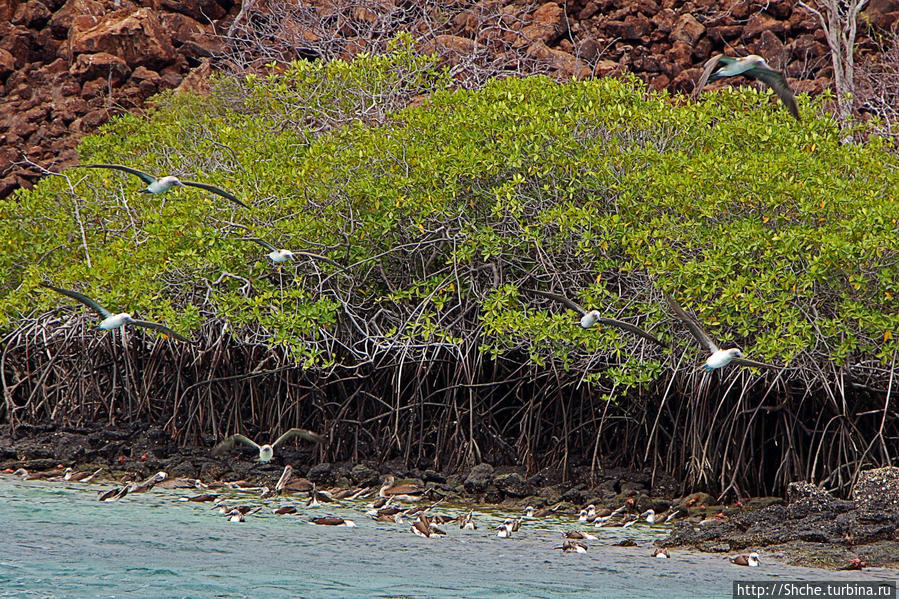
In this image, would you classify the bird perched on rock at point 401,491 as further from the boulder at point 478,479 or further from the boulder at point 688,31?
the boulder at point 688,31

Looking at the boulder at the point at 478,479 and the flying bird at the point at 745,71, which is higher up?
the flying bird at the point at 745,71

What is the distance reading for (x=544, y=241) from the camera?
44.5 ft

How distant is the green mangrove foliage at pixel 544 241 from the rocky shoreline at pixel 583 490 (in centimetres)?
134

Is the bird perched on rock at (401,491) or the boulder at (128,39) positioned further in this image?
the boulder at (128,39)

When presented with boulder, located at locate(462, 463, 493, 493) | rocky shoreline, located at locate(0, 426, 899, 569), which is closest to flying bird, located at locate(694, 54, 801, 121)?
rocky shoreline, located at locate(0, 426, 899, 569)

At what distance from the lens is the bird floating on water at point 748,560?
9711 millimetres

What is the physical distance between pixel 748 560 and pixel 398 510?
4.02 metres

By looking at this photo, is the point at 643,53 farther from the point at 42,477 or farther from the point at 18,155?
the point at 42,477

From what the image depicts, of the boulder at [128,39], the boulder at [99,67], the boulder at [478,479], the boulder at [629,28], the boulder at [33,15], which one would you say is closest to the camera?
the boulder at [478,479]

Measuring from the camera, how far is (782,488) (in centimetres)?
1248

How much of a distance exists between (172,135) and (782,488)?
12.4m

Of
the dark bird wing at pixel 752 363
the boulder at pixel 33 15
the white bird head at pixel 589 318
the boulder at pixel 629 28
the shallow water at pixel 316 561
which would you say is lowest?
the shallow water at pixel 316 561

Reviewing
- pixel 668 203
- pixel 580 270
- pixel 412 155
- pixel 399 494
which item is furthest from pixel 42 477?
pixel 668 203

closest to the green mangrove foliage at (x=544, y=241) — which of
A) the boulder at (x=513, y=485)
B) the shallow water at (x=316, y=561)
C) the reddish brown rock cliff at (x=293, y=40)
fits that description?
the boulder at (x=513, y=485)
